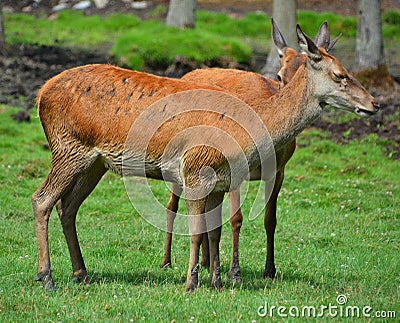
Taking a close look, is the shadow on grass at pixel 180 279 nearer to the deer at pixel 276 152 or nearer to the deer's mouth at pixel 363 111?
the deer at pixel 276 152

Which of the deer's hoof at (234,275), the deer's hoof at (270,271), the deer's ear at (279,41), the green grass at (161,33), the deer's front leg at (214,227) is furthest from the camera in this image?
the green grass at (161,33)

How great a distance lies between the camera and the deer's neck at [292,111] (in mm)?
6375

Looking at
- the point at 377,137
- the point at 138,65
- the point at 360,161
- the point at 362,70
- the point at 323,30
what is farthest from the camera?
the point at 138,65

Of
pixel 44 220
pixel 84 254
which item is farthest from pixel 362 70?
pixel 44 220

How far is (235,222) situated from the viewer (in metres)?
7.45

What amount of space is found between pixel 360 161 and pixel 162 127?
20.5 feet

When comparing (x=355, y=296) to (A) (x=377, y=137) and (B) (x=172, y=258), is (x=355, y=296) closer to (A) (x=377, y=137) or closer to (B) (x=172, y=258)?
(B) (x=172, y=258)

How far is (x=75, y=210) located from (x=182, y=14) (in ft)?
41.6

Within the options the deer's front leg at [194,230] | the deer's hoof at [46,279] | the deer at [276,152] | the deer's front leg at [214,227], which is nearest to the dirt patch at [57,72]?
the deer at [276,152]

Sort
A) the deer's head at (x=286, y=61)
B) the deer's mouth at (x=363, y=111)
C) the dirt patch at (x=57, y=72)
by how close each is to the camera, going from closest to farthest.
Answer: the deer's mouth at (x=363, y=111)
the deer's head at (x=286, y=61)
the dirt patch at (x=57, y=72)

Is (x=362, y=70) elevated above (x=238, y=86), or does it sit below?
below
